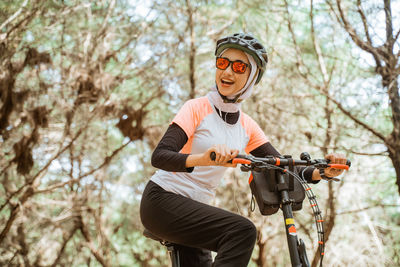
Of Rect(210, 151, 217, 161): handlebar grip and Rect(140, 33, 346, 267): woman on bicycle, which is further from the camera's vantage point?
Rect(140, 33, 346, 267): woman on bicycle

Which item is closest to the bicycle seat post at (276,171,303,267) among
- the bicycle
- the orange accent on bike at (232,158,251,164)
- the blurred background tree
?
the bicycle

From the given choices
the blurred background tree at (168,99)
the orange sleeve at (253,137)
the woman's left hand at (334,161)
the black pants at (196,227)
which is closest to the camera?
the black pants at (196,227)

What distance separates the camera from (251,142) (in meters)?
2.52

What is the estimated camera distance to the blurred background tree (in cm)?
573

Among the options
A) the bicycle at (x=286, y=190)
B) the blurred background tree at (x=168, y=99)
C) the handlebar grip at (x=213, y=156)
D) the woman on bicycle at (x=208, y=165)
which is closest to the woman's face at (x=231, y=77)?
the woman on bicycle at (x=208, y=165)

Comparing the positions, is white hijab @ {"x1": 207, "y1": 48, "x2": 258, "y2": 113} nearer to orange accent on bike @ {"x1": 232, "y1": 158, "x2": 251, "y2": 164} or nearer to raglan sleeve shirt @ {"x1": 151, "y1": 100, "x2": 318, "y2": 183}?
raglan sleeve shirt @ {"x1": 151, "y1": 100, "x2": 318, "y2": 183}

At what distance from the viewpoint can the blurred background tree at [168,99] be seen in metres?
5.73

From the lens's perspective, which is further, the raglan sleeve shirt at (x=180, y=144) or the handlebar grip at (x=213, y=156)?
the raglan sleeve shirt at (x=180, y=144)

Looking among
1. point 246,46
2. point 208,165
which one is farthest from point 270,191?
point 246,46

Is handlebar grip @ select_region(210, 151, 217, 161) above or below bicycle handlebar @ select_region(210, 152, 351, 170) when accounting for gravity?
above

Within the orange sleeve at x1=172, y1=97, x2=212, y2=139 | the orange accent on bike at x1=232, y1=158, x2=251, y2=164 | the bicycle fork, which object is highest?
the orange sleeve at x1=172, y1=97, x2=212, y2=139

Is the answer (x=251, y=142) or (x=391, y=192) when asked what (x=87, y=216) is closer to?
(x=391, y=192)

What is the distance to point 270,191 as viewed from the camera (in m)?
1.88

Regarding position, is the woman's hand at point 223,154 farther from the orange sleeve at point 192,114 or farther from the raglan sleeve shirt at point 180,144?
the orange sleeve at point 192,114
